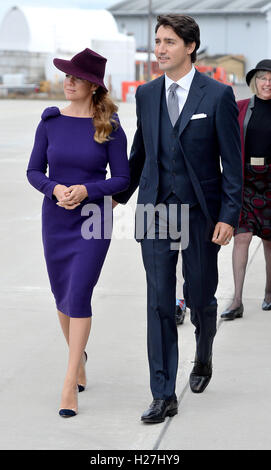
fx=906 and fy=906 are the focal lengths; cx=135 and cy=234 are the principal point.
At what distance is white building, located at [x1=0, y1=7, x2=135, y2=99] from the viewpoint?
6144cm

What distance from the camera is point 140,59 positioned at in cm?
6850

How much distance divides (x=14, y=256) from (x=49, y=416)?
4256 millimetres

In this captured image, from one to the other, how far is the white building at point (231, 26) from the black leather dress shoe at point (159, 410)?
77.7 m

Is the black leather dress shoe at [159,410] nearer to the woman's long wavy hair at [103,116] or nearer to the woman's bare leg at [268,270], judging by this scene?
the woman's long wavy hair at [103,116]

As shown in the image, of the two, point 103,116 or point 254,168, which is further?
point 254,168

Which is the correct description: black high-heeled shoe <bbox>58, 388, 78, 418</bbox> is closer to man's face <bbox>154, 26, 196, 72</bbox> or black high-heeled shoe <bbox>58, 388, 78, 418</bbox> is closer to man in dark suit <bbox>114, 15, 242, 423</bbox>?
man in dark suit <bbox>114, 15, 242, 423</bbox>

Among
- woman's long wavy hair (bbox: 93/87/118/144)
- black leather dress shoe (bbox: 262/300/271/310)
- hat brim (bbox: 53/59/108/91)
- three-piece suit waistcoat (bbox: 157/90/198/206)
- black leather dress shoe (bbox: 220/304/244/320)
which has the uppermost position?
hat brim (bbox: 53/59/108/91)

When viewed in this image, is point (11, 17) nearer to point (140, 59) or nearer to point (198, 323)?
point (140, 59)

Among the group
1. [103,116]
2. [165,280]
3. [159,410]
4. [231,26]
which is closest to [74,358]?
[159,410]

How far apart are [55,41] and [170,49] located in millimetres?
62946

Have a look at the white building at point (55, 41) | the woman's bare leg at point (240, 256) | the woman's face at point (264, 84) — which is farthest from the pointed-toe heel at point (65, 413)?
the white building at point (55, 41)

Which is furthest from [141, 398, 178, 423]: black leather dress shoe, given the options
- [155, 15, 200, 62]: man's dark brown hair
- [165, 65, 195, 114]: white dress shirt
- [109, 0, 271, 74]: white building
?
[109, 0, 271, 74]: white building

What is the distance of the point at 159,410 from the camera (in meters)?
4.36

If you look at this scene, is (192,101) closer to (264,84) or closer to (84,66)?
(84,66)
